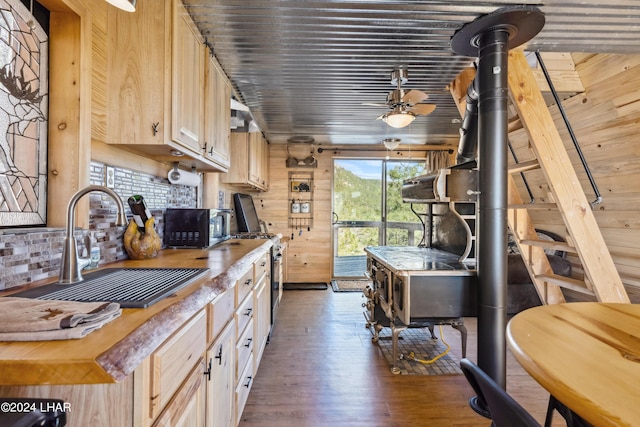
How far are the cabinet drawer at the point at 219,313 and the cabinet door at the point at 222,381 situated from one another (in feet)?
0.13

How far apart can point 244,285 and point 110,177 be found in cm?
93

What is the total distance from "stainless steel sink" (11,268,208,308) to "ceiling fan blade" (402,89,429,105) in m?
2.05

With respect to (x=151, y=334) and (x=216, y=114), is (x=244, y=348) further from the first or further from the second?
(x=216, y=114)

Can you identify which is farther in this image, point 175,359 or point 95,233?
point 95,233

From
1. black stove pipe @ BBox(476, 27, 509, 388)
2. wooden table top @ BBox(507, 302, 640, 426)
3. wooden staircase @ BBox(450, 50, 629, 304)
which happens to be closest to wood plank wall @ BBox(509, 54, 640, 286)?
wooden staircase @ BBox(450, 50, 629, 304)

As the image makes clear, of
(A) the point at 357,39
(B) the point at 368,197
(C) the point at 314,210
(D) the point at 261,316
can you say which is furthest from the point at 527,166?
(C) the point at 314,210

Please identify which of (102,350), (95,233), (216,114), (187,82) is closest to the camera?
(102,350)

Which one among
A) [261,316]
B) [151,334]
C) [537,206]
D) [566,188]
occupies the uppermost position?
[566,188]

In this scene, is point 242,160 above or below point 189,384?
above

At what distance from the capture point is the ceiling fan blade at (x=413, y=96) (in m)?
2.39

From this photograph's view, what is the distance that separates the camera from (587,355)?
781mm

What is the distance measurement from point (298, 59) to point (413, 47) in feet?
2.77

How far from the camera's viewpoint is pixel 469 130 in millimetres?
2447

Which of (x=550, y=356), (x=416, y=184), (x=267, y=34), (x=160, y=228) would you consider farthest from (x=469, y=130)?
(x=160, y=228)
